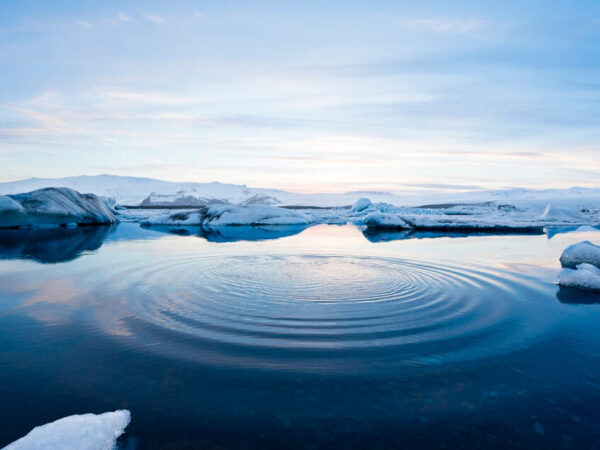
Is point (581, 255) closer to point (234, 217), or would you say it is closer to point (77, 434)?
point (77, 434)

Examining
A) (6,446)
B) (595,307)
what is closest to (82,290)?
(6,446)

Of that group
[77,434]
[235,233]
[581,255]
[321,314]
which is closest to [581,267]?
[581,255]

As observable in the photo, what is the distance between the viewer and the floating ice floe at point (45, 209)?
14070 millimetres

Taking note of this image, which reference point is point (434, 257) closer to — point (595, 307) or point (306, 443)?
point (595, 307)

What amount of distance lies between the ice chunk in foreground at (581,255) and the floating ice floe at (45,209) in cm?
1624

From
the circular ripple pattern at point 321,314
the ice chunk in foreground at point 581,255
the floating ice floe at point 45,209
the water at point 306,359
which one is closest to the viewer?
the water at point 306,359

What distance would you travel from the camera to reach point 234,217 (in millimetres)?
17312

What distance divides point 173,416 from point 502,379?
192 centimetres

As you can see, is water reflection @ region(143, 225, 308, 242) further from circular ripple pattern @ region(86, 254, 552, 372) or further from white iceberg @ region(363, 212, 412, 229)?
circular ripple pattern @ region(86, 254, 552, 372)

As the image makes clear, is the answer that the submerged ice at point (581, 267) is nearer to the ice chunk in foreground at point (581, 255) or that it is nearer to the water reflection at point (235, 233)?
the ice chunk in foreground at point (581, 255)

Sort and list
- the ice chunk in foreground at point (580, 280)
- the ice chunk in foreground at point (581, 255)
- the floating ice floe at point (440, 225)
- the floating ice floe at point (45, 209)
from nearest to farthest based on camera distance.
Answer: the ice chunk in foreground at point (580, 280), the ice chunk in foreground at point (581, 255), the floating ice floe at point (45, 209), the floating ice floe at point (440, 225)

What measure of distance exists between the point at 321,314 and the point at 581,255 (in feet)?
16.3

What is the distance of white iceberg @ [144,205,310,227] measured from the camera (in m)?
17.3

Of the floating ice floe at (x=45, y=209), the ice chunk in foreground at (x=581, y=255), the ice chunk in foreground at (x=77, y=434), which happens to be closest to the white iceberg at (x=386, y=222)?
the ice chunk in foreground at (x=581, y=255)
